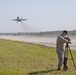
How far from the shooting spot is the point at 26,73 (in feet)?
41.6

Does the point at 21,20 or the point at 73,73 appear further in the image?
the point at 21,20

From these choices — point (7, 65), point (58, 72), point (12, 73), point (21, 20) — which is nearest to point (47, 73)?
point (58, 72)

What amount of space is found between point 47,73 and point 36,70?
1.03 m

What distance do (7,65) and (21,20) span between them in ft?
155

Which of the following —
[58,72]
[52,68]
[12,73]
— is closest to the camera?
[12,73]

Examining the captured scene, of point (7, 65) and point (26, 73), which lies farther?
point (7, 65)

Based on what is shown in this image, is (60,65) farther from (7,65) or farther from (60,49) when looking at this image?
(7,65)

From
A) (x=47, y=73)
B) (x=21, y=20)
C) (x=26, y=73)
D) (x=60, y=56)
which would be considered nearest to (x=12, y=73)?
(x=26, y=73)

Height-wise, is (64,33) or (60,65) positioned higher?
(64,33)

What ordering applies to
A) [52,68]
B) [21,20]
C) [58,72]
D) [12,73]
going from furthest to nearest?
[21,20] → [52,68] → [58,72] → [12,73]

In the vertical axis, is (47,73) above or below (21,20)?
below

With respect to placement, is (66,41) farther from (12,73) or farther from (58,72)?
(12,73)

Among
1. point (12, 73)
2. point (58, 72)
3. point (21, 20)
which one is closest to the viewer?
point (12, 73)

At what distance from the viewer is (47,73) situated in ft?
42.3
